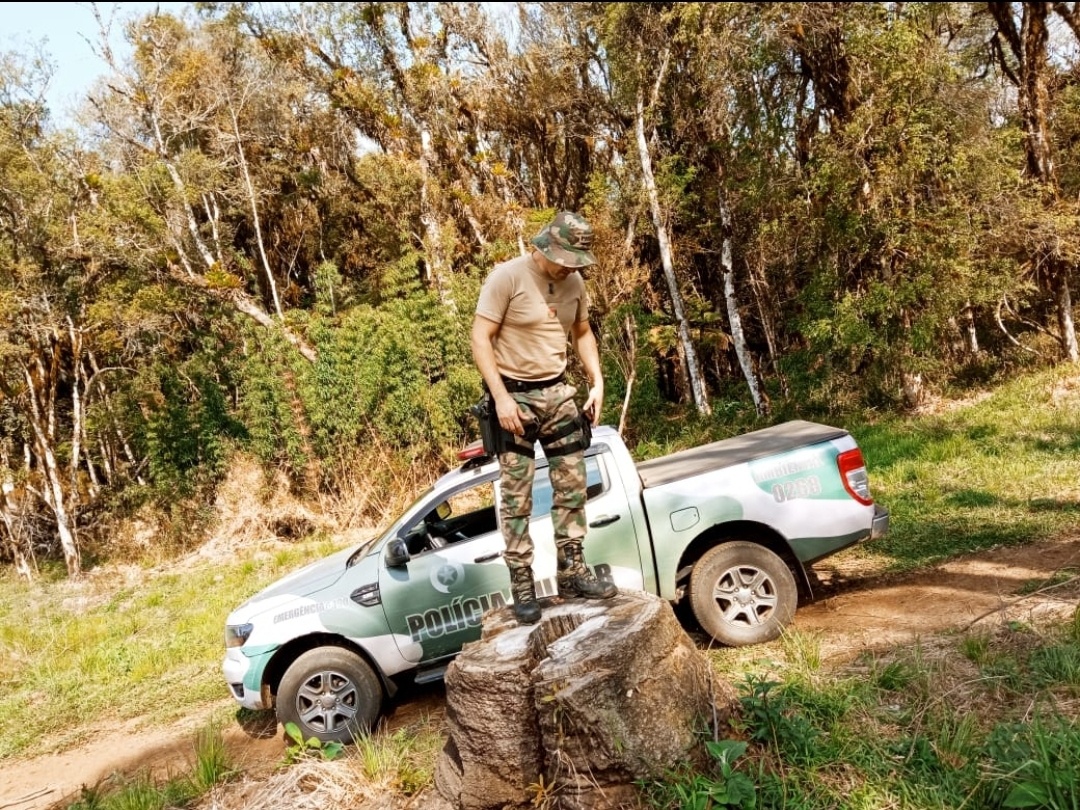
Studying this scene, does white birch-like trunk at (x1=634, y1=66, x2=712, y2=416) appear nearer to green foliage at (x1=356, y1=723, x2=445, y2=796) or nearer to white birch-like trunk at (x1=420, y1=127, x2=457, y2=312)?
white birch-like trunk at (x1=420, y1=127, x2=457, y2=312)

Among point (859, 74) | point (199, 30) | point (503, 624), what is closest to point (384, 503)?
point (503, 624)

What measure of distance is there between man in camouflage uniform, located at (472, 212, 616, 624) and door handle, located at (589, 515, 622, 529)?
1.09 metres

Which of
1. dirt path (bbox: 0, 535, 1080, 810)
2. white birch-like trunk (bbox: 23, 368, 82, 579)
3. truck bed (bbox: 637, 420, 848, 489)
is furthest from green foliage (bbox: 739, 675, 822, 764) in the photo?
white birch-like trunk (bbox: 23, 368, 82, 579)

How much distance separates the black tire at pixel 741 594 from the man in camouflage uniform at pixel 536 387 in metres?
1.38

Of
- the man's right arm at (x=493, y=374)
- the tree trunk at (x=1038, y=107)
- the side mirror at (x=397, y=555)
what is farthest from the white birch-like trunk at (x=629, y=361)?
the man's right arm at (x=493, y=374)

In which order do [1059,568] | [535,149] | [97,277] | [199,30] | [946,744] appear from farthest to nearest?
[199,30] → [535,149] → [97,277] → [1059,568] → [946,744]

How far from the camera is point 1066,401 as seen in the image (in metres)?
10.4

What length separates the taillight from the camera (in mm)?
5012

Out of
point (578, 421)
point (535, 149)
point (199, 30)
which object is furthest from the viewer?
point (199, 30)

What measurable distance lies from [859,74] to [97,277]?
1634 centimetres

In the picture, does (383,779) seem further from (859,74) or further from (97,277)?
(97,277)

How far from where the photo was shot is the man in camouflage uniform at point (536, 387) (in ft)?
11.9

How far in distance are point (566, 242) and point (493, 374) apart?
781 millimetres

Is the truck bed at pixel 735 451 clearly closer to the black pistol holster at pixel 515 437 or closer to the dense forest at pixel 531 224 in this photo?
the black pistol holster at pixel 515 437
